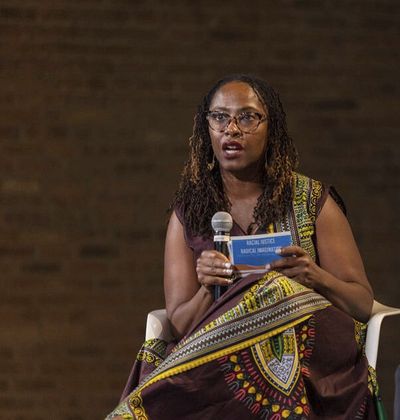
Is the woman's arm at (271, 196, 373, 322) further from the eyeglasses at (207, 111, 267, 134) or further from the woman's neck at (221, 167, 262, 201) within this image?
the eyeglasses at (207, 111, 267, 134)

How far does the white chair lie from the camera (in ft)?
10.00

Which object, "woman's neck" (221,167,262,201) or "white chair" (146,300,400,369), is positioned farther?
"woman's neck" (221,167,262,201)

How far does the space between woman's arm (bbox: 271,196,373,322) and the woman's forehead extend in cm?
41

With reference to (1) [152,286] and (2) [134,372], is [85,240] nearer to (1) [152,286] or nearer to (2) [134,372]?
(1) [152,286]

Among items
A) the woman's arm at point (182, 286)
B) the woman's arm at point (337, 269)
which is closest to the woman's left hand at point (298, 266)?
the woman's arm at point (337, 269)

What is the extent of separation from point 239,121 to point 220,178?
255 mm

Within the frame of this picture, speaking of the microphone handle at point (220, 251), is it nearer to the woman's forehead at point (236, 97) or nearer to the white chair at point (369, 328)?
the white chair at point (369, 328)

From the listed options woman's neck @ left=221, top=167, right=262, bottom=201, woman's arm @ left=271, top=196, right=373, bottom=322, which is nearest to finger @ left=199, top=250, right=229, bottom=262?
woman's arm @ left=271, top=196, right=373, bottom=322

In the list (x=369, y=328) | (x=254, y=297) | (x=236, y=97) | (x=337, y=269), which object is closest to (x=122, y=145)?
(x=236, y=97)

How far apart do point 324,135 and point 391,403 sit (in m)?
1.41

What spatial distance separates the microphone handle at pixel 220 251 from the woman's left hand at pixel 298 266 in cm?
14

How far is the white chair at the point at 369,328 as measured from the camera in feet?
10.00

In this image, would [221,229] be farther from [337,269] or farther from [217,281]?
[337,269]

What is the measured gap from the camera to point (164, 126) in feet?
16.0
